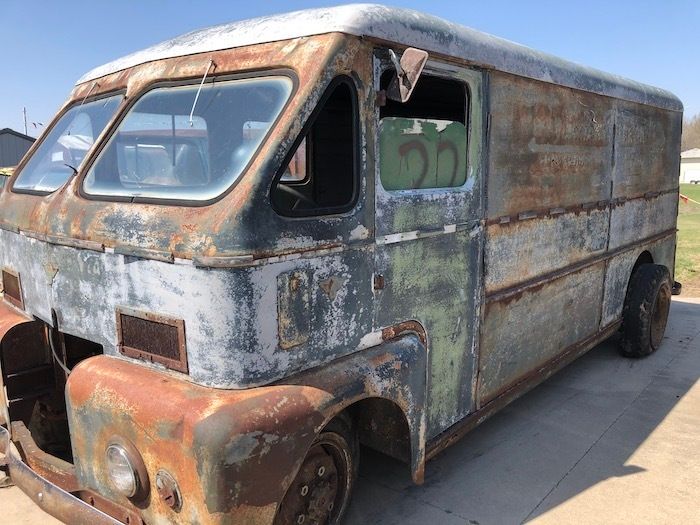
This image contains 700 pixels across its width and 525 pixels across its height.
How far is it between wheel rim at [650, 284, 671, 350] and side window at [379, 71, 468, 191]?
12.3ft

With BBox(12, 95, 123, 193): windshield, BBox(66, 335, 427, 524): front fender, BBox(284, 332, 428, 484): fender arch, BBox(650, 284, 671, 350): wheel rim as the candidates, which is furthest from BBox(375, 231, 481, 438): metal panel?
BBox(650, 284, 671, 350): wheel rim

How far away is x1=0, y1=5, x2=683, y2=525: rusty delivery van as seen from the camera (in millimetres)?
2193

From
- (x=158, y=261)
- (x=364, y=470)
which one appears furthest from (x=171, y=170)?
(x=364, y=470)

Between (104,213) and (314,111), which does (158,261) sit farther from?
(314,111)

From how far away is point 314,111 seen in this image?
93.0 inches

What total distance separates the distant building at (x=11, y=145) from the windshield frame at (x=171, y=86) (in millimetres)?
26764

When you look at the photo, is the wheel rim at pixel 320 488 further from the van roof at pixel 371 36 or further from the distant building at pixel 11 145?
the distant building at pixel 11 145

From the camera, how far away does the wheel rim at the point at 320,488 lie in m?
2.55

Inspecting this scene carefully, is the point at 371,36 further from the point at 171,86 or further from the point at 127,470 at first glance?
the point at 127,470

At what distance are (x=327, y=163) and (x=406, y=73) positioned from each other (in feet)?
3.81

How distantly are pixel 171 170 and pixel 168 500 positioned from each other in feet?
4.45

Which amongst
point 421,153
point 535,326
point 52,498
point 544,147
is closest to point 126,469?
point 52,498

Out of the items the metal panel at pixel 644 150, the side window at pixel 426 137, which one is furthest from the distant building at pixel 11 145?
the side window at pixel 426 137

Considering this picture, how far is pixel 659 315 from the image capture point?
6.10 m
